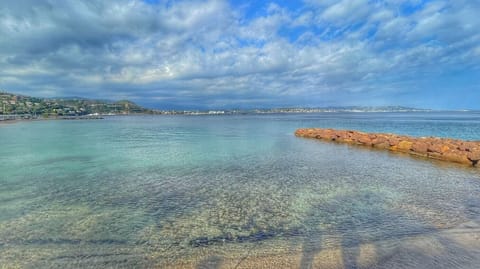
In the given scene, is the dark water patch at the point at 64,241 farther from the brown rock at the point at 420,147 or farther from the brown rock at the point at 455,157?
the brown rock at the point at 420,147

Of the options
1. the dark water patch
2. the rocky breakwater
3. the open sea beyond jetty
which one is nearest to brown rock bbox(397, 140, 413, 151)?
the rocky breakwater

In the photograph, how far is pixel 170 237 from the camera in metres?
6.75

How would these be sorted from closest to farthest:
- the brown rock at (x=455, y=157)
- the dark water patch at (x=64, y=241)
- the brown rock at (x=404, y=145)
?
1. the dark water patch at (x=64, y=241)
2. the brown rock at (x=455, y=157)
3. the brown rock at (x=404, y=145)

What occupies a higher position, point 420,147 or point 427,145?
point 427,145

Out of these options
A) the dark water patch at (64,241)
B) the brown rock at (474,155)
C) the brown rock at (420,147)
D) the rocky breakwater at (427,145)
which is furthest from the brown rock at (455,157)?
the dark water patch at (64,241)

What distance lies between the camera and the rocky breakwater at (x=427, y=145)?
17391 millimetres

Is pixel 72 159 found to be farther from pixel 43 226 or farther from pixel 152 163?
pixel 43 226

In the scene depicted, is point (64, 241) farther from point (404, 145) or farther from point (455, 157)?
point (404, 145)

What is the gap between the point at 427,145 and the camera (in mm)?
20703

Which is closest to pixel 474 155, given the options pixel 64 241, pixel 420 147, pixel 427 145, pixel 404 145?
pixel 427 145

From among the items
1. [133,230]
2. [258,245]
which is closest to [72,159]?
[133,230]

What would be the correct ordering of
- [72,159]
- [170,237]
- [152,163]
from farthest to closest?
[72,159] → [152,163] → [170,237]

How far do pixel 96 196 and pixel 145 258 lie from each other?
5.50 metres

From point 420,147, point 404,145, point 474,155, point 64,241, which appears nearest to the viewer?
point 64,241
